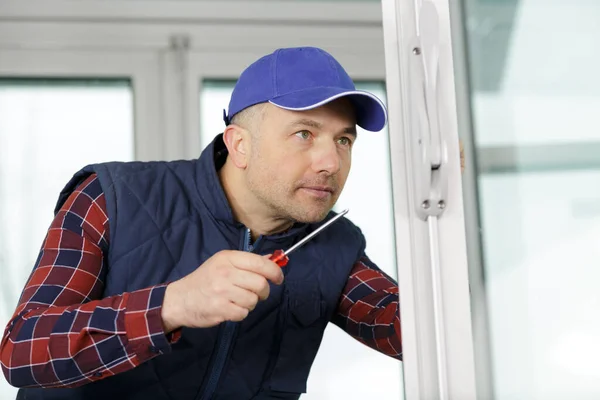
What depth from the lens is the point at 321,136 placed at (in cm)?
146

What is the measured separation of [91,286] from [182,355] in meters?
0.22

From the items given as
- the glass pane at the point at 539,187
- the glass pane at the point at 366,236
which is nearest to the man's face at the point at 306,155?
the glass pane at the point at 539,187

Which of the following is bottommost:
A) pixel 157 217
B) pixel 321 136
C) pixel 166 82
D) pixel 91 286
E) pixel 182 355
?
pixel 182 355

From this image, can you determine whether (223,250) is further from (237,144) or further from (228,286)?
(237,144)

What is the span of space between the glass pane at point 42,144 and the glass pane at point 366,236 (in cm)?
29

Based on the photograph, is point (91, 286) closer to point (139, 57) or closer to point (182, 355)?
point (182, 355)

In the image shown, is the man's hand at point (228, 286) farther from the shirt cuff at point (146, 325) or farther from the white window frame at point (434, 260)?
the white window frame at point (434, 260)

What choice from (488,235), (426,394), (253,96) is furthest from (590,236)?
(253,96)

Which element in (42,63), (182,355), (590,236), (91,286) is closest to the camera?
(590,236)

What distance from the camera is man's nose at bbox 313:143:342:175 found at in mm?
1432

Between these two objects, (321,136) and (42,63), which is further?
(42,63)

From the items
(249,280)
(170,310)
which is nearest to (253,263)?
(249,280)

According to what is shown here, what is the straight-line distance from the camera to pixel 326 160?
1433 millimetres

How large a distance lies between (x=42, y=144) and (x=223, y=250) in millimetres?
1622
